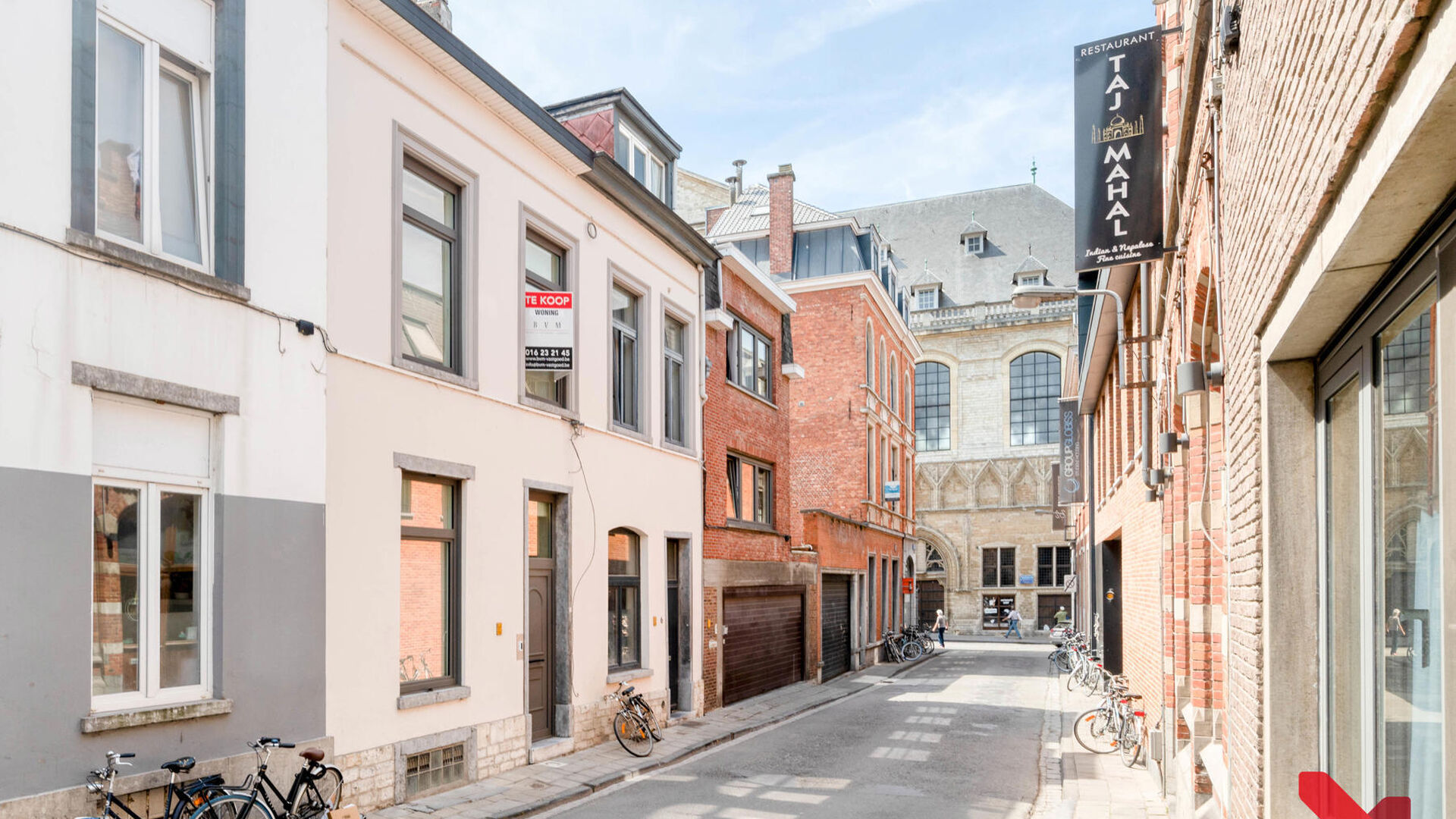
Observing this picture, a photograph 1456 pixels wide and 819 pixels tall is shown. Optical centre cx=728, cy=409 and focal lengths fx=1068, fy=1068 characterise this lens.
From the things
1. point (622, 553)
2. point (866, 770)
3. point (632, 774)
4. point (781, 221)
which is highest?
point (781, 221)

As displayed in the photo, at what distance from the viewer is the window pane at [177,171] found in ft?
25.8

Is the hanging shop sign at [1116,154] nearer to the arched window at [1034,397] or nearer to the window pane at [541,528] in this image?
the window pane at [541,528]

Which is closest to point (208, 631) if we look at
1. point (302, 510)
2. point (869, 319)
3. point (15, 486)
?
point (302, 510)

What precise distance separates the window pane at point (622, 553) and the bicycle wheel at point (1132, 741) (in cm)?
683

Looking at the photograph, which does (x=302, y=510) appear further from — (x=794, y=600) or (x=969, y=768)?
(x=794, y=600)

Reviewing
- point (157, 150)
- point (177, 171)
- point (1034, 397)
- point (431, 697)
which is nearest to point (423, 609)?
point (431, 697)

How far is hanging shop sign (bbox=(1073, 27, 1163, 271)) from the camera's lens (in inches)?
359

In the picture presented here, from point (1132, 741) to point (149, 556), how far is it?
11.0 m

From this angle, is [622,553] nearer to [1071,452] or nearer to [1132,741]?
[1132,741]

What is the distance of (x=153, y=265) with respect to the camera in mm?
7383

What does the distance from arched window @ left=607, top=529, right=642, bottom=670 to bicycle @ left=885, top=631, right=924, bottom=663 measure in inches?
689

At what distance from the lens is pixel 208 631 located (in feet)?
25.8

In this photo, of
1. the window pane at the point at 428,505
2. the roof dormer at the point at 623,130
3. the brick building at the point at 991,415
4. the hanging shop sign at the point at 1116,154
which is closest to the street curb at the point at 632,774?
the window pane at the point at 428,505

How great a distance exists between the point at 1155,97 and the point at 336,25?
7.25m
